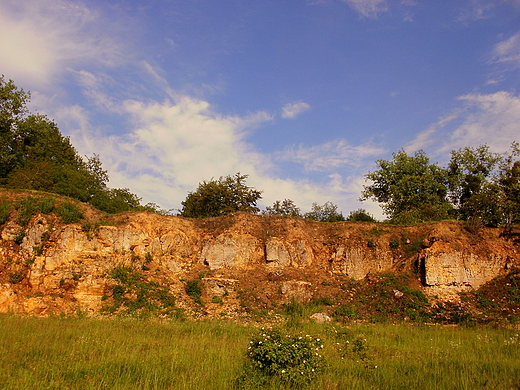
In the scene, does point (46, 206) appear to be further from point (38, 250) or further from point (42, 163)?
point (42, 163)

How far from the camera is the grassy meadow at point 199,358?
891 cm

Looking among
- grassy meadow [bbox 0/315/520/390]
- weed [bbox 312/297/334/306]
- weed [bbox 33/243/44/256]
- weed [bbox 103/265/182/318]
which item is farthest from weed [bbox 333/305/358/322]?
weed [bbox 33/243/44/256]

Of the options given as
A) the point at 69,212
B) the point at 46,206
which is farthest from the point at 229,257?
the point at 46,206

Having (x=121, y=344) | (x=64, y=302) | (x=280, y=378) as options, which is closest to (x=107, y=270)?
(x=64, y=302)

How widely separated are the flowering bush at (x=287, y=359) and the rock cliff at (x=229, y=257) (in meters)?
12.1

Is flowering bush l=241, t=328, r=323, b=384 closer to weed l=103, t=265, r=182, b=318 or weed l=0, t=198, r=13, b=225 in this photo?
weed l=103, t=265, r=182, b=318

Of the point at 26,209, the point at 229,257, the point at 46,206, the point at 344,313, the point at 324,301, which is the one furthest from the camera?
the point at 229,257

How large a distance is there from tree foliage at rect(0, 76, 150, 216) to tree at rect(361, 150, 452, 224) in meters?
26.6

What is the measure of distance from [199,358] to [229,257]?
591 inches

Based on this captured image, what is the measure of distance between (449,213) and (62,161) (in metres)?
39.7

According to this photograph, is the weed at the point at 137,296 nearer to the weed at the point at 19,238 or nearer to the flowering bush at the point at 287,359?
the weed at the point at 19,238

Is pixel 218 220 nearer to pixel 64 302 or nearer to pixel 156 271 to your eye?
pixel 156 271

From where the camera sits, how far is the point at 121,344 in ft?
38.8

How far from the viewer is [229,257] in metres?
26.0
